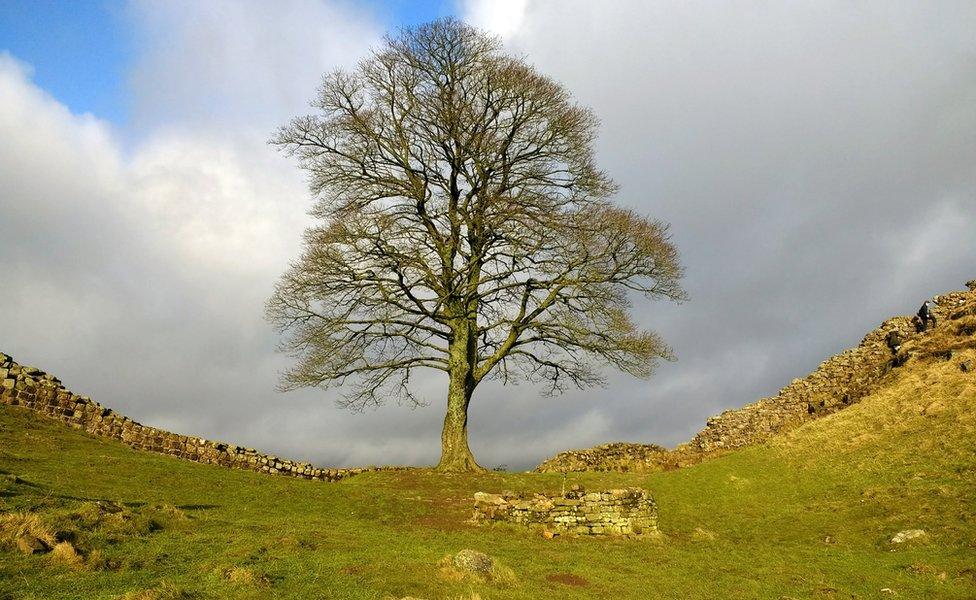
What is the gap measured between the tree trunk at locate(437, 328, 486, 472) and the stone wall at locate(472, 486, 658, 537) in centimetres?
789

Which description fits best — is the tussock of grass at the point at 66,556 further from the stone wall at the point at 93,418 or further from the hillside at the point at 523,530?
the stone wall at the point at 93,418

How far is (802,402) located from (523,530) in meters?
21.4

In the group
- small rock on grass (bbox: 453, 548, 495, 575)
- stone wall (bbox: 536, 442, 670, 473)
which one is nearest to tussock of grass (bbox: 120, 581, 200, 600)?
small rock on grass (bbox: 453, 548, 495, 575)

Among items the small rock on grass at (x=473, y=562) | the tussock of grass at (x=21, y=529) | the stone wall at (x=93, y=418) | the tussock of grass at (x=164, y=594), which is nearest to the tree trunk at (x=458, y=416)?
the stone wall at (x=93, y=418)

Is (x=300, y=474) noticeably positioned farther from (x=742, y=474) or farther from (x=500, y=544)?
(x=742, y=474)

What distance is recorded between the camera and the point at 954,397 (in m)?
21.5

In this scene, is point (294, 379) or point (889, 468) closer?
point (889, 468)

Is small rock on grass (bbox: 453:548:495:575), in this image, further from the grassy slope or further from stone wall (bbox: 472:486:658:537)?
stone wall (bbox: 472:486:658:537)

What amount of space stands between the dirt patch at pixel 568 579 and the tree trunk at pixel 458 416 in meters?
13.2

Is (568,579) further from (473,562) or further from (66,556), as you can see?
(66,556)

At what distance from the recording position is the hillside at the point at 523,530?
30.0ft

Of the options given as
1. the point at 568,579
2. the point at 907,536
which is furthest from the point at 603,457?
the point at 568,579

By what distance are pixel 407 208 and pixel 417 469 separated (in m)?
11.0

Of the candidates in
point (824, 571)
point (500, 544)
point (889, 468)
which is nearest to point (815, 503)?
point (889, 468)
